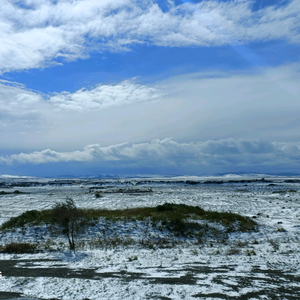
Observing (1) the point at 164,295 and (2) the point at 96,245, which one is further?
(2) the point at 96,245

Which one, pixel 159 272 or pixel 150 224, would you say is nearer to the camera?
pixel 159 272

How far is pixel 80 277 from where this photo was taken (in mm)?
9102

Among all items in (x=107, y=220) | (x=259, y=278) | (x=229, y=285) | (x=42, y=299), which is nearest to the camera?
(x=42, y=299)

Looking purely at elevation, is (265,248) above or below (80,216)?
below

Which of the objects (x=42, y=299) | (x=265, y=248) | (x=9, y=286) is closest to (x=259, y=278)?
(x=265, y=248)

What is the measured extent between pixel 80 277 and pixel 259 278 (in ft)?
19.6

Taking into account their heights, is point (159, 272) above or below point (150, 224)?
above

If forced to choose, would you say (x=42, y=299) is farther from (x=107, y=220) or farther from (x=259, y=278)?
(x=107, y=220)

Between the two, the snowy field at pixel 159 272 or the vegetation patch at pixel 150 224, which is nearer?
the snowy field at pixel 159 272

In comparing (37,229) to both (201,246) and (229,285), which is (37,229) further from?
(229,285)

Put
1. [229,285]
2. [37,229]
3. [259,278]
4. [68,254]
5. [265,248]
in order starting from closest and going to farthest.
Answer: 1. [229,285]
2. [259,278]
3. [68,254]
4. [265,248]
5. [37,229]

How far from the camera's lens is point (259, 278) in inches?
347

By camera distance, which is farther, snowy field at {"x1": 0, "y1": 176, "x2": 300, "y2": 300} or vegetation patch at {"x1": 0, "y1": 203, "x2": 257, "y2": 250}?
vegetation patch at {"x1": 0, "y1": 203, "x2": 257, "y2": 250}

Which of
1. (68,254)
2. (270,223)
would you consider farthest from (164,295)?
(270,223)
